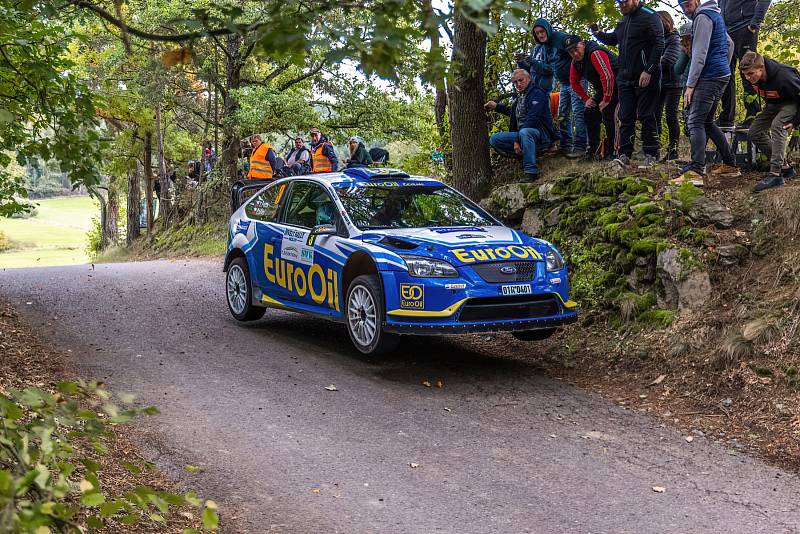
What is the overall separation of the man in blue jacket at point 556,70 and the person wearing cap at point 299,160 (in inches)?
427

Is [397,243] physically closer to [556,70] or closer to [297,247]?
[297,247]

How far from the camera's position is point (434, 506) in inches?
217

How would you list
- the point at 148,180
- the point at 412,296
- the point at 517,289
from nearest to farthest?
the point at 412,296
the point at 517,289
the point at 148,180

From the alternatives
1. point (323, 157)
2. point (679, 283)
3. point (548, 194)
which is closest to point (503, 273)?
point (679, 283)

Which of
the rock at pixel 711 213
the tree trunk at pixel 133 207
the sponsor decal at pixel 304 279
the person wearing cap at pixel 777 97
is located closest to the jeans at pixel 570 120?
the person wearing cap at pixel 777 97

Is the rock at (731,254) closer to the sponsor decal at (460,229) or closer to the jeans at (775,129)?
the jeans at (775,129)

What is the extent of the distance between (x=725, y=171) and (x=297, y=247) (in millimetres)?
5246

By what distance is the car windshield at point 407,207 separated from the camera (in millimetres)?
9625

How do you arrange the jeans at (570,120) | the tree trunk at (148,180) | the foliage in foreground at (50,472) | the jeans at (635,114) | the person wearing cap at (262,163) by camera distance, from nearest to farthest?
the foliage in foreground at (50,472) < the jeans at (635,114) < the jeans at (570,120) < the person wearing cap at (262,163) < the tree trunk at (148,180)

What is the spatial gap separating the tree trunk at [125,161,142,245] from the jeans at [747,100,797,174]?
3163 centimetres

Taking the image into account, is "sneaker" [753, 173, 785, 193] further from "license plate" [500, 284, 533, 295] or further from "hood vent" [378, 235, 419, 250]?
"hood vent" [378, 235, 419, 250]

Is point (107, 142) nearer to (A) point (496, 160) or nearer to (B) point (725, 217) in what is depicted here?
(B) point (725, 217)

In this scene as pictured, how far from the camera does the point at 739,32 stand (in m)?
11.8

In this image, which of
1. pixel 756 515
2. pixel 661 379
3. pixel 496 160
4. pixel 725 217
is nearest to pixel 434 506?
pixel 756 515
